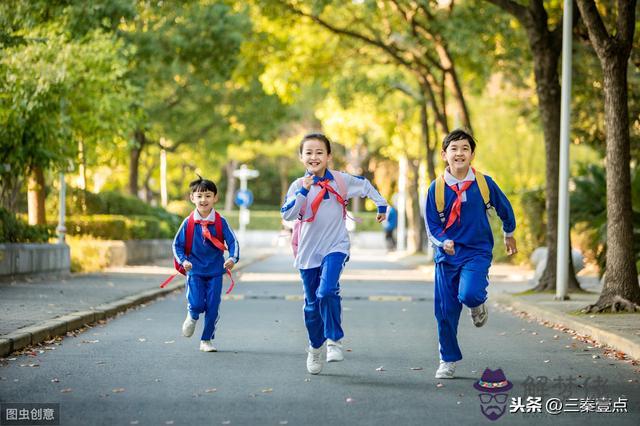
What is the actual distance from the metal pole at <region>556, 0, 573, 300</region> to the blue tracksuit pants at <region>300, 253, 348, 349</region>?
8.82 m

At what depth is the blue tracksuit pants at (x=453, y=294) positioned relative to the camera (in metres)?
8.63

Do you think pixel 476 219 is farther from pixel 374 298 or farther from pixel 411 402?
pixel 374 298

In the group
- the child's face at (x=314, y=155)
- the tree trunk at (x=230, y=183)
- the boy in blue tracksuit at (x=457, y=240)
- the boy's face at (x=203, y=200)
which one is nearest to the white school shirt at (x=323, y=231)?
the child's face at (x=314, y=155)

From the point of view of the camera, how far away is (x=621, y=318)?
13.5 meters

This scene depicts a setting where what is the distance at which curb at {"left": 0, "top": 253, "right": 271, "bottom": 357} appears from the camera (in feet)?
33.6

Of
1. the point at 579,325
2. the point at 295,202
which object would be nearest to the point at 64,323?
the point at 295,202

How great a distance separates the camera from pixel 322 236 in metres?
9.14

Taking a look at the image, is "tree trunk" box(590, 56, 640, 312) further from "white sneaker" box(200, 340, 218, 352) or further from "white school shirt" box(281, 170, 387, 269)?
"white school shirt" box(281, 170, 387, 269)

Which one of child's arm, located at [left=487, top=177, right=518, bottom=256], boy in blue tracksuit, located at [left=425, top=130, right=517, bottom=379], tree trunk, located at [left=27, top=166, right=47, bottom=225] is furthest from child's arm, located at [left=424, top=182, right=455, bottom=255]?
tree trunk, located at [left=27, top=166, right=47, bottom=225]

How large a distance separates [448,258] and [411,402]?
1495 millimetres

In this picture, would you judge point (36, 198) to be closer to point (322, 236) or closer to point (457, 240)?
point (322, 236)

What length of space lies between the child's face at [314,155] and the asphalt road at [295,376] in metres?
1.61

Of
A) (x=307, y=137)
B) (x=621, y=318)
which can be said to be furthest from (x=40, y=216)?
(x=307, y=137)

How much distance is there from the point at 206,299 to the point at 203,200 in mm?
927
